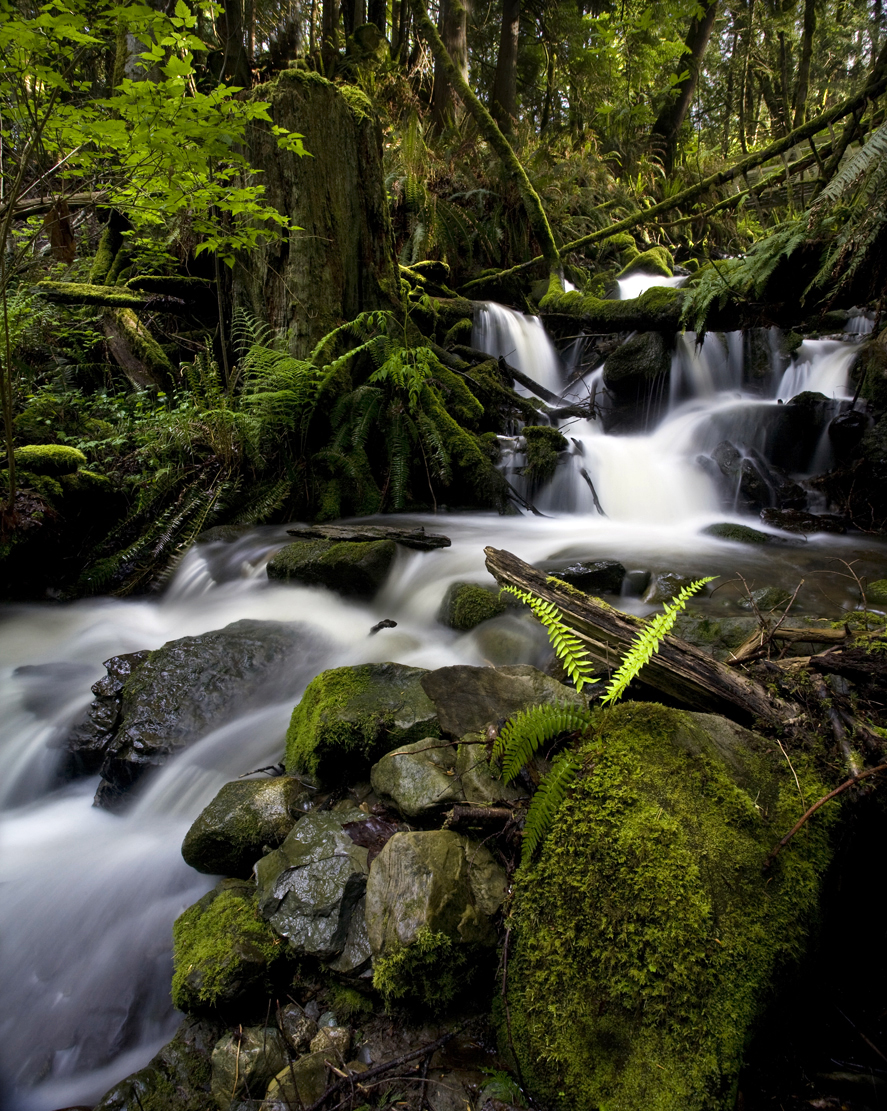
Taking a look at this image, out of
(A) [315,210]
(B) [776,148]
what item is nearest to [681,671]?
(A) [315,210]

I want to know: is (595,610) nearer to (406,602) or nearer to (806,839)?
(806,839)

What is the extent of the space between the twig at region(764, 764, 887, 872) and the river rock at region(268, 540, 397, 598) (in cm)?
349

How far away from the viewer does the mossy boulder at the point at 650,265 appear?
1248 centimetres

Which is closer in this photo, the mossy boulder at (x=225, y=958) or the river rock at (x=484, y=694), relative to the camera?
the mossy boulder at (x=225, y=958)

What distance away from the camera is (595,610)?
8.35 feet

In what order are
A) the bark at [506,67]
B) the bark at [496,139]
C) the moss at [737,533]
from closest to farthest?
1. the moss at [737,533]
2. the bark at [496,139]
3. the bark at [506,67]

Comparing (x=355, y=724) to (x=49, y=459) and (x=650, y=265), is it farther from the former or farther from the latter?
(x=650, y=265)

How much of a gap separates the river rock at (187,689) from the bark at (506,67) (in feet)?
46.1

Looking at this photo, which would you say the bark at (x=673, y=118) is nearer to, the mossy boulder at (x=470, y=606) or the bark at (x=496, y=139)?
the bark at (x=496, y=139)

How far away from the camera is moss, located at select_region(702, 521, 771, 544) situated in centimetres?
589

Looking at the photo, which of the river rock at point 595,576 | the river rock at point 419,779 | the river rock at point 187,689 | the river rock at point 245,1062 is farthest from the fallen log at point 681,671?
the river rock at point 187,689

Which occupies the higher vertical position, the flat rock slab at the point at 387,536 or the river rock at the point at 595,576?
the flat rock slab at the point at 387,536

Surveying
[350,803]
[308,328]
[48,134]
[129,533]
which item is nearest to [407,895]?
[350,803]

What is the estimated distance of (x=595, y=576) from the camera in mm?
4418
